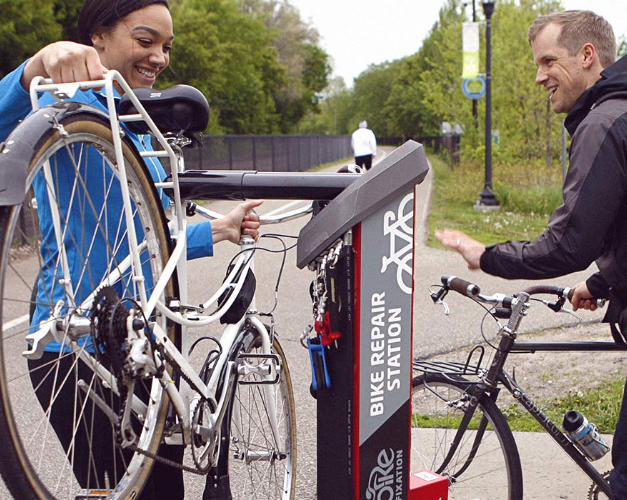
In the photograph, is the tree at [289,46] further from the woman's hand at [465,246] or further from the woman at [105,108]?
the woman at [105,108]

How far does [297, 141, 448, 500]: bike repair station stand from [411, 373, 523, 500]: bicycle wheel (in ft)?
3.36

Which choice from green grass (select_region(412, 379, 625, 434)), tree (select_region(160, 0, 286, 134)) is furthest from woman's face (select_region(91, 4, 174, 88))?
tree (select_region(160, 0, 286, 134))

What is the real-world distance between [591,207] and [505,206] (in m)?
15.3

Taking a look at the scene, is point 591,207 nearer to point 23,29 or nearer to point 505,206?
point 505,206

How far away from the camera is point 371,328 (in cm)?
215

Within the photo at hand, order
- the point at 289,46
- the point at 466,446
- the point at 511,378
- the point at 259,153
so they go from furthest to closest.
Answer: the point at 289,46 < the point at 259,153 < the point at 466,446 < the point at 511,378

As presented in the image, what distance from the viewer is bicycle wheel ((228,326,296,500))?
9.21ft

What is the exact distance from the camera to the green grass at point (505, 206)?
1358 cm

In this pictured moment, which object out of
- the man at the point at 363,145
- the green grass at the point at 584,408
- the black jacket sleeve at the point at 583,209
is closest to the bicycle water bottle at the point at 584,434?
the black jacket sleeve at the point at 583,209

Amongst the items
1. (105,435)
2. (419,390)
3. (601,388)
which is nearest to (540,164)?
(601,388)

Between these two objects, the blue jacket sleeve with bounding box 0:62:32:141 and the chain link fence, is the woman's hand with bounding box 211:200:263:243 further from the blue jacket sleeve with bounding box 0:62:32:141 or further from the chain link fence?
the chain link fence

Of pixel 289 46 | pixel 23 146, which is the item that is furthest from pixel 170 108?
pixel 289 46

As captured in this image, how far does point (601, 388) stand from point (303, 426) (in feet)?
6.62

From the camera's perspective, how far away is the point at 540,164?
19688mm
